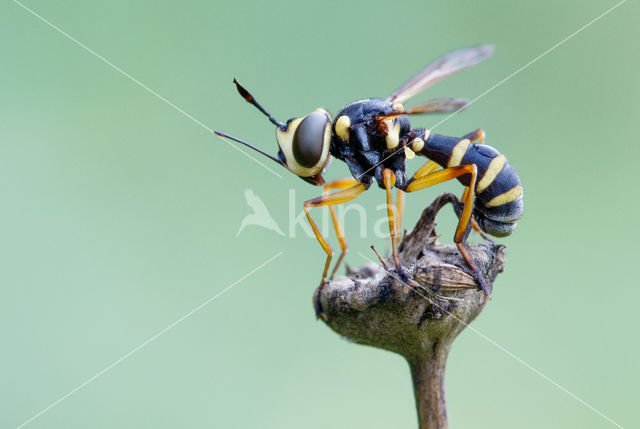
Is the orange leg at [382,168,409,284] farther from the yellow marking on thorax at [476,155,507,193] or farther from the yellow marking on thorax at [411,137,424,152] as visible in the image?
the yellow marking on thorax at [476,155,507,193]

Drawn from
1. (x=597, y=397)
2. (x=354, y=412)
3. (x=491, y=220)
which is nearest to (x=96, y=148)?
(x=354, y=412)

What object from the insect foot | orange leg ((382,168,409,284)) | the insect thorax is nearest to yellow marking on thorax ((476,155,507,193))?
orange leg ((382,168,409,284))

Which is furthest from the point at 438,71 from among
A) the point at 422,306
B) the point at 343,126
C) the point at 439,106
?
the point at 422,306

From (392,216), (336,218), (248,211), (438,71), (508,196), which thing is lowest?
(248,211)

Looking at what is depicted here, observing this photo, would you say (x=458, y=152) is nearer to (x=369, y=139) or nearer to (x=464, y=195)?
(x=464, y=195)

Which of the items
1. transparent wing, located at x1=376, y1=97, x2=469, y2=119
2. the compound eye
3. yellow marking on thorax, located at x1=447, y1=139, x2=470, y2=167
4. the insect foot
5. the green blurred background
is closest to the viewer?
the insect foot

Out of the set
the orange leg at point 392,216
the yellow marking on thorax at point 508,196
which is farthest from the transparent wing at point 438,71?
the yellow marking on thorax at point 508,196

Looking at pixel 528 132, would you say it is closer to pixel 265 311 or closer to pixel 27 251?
pixel 265 311
